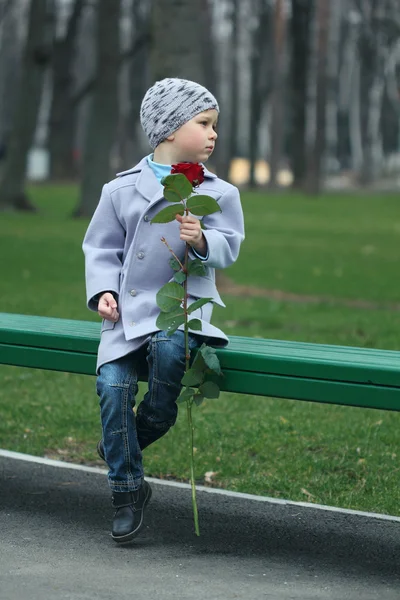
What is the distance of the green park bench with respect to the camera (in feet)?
12.8

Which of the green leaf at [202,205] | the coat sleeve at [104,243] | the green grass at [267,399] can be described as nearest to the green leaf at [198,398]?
the coat sleeve at [104,243]

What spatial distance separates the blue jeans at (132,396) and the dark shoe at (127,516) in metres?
0.03

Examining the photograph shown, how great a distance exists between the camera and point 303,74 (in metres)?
39.0

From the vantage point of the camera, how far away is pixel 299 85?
127ft

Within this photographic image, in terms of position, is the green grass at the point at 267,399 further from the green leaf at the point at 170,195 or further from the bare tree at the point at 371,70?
the bare tree at the point at 371,70

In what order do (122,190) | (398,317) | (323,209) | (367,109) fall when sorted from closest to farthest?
(122,190)
(398,317)
(323,209)
(367,109)

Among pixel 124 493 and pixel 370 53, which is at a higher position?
pixel 370 53

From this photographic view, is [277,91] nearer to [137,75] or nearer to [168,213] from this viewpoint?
[137,75]

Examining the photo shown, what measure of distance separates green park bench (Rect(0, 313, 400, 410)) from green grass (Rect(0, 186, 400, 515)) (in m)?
0.93

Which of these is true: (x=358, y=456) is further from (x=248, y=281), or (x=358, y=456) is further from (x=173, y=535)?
(x=248, y=281)

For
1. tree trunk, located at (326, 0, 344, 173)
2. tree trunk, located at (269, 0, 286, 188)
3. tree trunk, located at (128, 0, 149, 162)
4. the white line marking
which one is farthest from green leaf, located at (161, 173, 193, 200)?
tree trunk, located at (326, 0, 344, 173)

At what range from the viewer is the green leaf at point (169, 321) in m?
3.98

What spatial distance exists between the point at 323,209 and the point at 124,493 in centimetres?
2342

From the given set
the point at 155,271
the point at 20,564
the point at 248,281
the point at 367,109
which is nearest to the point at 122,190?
the point at 155,271
